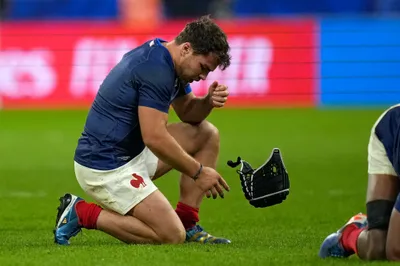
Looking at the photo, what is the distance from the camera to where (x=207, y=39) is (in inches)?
293

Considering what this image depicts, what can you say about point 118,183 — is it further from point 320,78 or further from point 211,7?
point 211,7

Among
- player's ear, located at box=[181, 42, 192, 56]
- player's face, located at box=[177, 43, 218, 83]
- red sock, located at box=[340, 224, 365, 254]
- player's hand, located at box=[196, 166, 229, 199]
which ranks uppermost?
player's ear, located at box=[181, 42, 192, 56]

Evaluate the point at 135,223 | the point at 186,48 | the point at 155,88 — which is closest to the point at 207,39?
the point at 186,48

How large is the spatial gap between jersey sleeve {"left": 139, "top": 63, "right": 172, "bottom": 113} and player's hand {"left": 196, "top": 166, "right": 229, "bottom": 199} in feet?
1.72

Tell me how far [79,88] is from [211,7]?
4310mm

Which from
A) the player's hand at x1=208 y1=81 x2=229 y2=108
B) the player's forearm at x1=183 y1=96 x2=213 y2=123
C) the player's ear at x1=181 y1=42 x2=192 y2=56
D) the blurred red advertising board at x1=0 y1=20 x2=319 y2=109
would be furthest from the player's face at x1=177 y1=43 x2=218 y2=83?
the blurred red advertising board at x1=0 y1=20 x2=319 y2=109

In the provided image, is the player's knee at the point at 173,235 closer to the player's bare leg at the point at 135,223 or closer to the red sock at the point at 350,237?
the player's bare leg at the point at 135,223

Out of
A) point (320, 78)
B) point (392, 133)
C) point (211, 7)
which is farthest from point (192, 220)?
point (211, 7)

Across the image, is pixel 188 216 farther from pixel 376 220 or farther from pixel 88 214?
pixel 376 220

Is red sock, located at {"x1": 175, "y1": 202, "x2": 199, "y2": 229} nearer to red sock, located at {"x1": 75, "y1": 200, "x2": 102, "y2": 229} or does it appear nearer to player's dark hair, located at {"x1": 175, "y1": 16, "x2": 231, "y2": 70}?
red sock, located at {"x1": 75, "y1": 200, "x2": 102, "y2": 229}

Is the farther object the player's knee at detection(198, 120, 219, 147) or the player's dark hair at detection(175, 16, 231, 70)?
the player's knee at detection(198, 120, 219, 147)

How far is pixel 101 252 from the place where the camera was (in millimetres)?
7160

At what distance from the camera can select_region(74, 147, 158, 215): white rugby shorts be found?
7.63m

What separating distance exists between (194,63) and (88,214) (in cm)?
133
